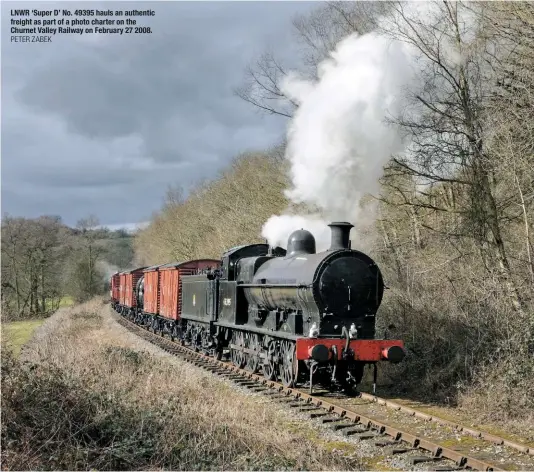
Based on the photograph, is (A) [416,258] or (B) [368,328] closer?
(B) [368,328]

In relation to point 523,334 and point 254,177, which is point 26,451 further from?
point 254,177

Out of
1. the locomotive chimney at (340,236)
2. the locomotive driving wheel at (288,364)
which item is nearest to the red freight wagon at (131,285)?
the locomotive driving wheel at (288,364)

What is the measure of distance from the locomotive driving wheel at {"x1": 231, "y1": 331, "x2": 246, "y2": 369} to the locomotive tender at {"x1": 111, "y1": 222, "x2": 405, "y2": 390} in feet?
0.08

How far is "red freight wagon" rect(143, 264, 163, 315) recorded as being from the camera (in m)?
25.2

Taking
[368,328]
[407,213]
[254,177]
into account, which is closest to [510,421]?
[368,328]

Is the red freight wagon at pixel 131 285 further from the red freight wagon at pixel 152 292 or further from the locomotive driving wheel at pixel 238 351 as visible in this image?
the locomotive driving wheel at pixel 238 351

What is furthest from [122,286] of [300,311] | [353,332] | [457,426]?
[457,426]

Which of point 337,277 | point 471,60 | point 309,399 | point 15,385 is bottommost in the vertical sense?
point 309,399

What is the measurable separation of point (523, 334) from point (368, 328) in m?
2.61

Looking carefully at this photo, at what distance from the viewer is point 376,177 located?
44.2 ft

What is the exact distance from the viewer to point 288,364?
1110 centimetres

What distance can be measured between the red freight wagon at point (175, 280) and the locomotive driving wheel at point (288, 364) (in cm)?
890

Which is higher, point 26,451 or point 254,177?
point 254,177

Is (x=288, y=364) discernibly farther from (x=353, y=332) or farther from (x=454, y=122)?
(x=454, y=122)
